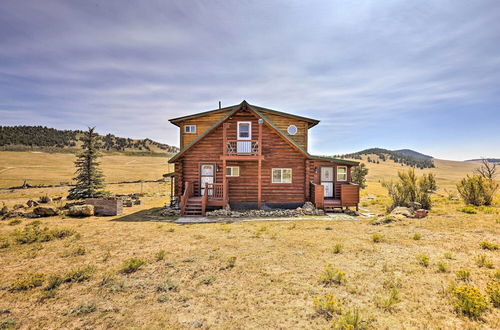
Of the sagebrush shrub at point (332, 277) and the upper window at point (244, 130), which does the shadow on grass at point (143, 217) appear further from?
the sagebrush shrub at point (332, 277)

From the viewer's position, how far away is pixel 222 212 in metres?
15.0

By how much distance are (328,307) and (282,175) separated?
42.5 feet

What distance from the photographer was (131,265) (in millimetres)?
6613

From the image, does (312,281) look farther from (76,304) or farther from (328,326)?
(76,304)

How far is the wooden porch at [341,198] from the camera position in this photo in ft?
53.0

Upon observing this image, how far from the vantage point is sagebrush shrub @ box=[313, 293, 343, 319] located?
445 centimetres

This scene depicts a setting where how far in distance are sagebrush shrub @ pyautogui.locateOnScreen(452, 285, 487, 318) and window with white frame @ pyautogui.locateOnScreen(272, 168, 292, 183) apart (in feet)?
41.6

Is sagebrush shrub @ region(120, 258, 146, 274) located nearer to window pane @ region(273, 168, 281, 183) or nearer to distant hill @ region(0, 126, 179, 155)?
window pane @ region(273, 168, 281, 183)

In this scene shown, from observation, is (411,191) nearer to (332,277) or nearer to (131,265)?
(332,277)

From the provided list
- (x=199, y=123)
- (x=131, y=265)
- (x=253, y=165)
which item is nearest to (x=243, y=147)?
(x=253, y=165)

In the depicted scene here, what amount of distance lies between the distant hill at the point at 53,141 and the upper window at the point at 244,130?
7429 cm

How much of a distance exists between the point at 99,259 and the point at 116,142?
94.4m

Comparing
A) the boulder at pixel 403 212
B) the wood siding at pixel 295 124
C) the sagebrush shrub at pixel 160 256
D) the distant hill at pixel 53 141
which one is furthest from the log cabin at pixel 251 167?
the distant hill at pixel 53 141

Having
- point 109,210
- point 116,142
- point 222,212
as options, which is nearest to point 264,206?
point 222,212
